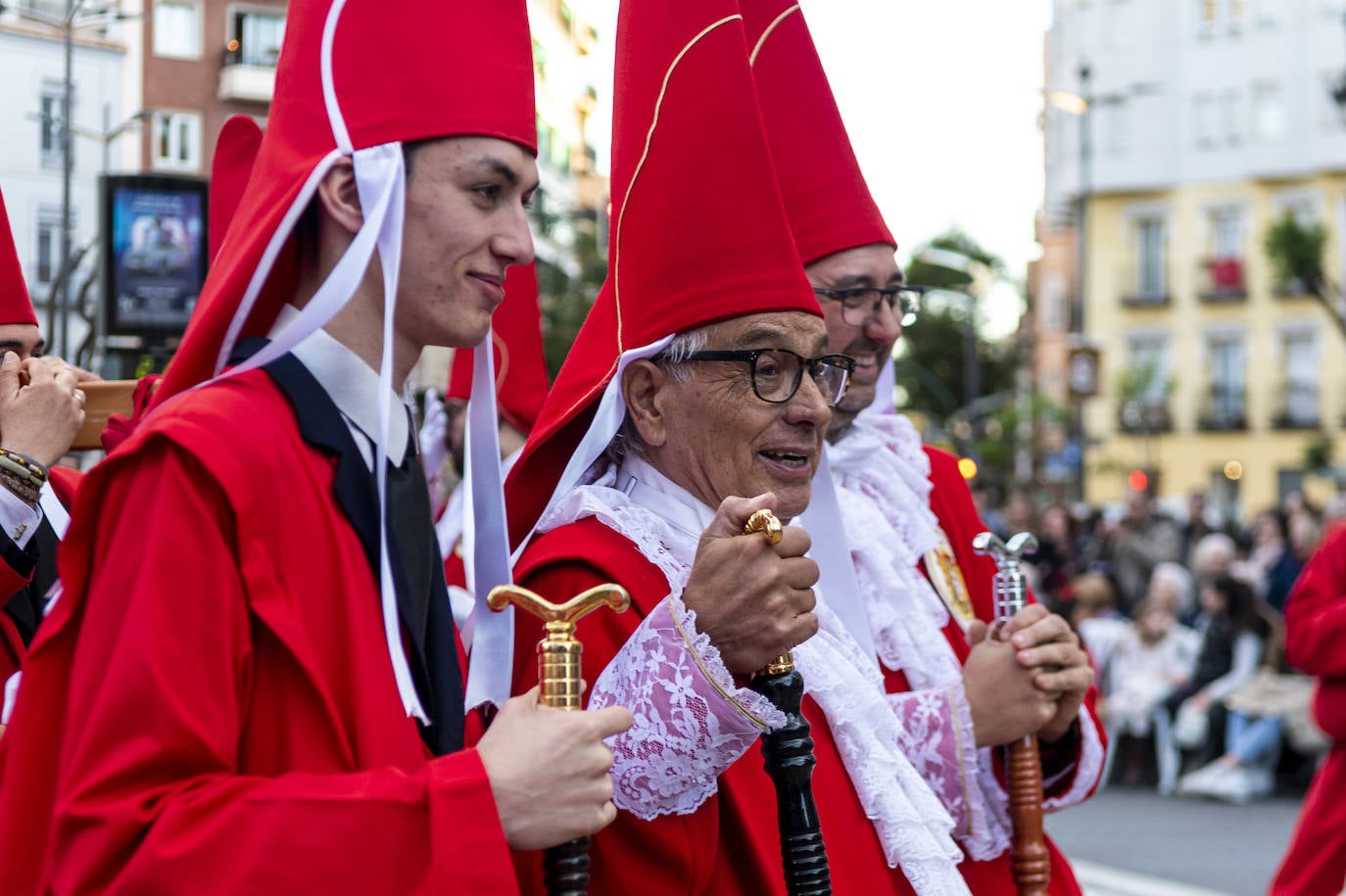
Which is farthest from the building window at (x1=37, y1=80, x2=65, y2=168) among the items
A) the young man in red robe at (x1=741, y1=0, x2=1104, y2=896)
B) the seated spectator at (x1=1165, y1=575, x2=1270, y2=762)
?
the seated spectator at (x1=1165, y1=575, x2=1270, y2=762)

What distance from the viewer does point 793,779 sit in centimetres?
266

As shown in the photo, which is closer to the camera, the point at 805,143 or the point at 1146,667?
the point at 805,143

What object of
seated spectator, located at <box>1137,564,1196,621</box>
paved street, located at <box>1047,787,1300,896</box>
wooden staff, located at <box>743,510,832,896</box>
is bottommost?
paved street, located at <box>1047,787,1300,896</box>

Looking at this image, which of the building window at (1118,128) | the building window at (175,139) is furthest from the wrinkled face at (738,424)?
the building window at (1118,128)

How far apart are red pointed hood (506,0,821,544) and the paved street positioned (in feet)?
21.4

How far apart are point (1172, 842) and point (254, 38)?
7.76m

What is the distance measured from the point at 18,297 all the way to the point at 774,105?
1.70 metres

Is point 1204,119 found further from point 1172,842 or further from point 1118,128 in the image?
point 1172,842

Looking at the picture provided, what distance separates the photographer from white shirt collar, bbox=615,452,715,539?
3.10 m

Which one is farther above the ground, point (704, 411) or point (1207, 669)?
point (704, 411)

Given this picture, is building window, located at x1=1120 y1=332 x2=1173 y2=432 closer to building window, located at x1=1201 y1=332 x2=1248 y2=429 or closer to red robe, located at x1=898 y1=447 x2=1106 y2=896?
building window, located at x1=1201 y1=332 x2=1248 y2=429

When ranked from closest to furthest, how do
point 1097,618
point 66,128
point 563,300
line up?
point 66,128 < point 1097,618 < point 563,300

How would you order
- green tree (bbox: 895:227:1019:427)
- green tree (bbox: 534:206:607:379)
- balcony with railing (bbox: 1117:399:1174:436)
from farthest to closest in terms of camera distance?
green tree (bbox: 895:227:1019:427)
balcony with railing (bbox: 1117:399:1174:436)
green tree (bbox: 534:206:607:379)

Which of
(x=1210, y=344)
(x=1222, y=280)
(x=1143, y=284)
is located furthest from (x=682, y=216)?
(x=1143, y=284)
